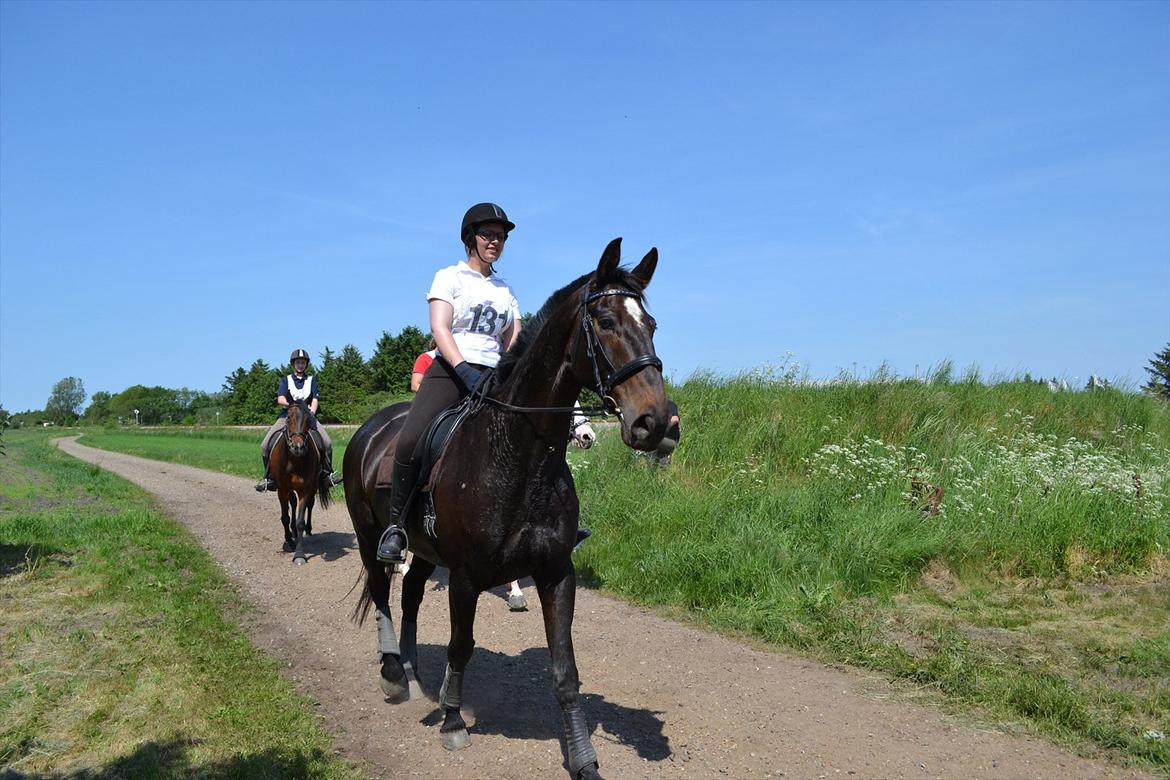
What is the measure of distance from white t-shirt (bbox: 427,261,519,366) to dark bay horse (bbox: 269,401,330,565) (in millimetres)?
7954

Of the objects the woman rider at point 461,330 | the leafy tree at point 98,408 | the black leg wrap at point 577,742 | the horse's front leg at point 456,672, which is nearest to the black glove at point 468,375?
the woman rider at point 461,330

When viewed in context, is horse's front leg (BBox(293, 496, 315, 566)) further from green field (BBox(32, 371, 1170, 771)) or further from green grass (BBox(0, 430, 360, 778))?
green field (BBox(32, 371, 1170, 771))

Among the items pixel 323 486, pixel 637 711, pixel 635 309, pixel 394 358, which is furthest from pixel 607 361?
pixel 394 358

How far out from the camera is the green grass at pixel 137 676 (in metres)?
4.81

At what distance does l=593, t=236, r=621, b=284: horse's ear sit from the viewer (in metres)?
4.27

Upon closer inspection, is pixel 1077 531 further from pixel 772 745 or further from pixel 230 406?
pixel 230 406

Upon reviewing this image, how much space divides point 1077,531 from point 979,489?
135cm

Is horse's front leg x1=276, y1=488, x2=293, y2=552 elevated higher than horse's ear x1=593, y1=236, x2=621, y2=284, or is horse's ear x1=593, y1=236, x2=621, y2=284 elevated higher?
horse's ear x1=593, y1=236, x2=621, y2=284

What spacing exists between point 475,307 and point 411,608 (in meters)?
2.58

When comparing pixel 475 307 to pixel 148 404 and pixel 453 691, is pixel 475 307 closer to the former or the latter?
pixel 453 691

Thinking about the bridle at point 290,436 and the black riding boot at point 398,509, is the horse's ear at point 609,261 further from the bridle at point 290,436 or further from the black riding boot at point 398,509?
the bridle at point 290,436

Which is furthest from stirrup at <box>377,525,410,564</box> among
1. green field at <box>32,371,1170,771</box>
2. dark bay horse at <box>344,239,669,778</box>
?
green field at <box>32,371,1170,771</box>

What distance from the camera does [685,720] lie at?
5.39 meters

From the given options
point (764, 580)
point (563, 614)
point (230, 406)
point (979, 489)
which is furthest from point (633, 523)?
point (230, 406)
